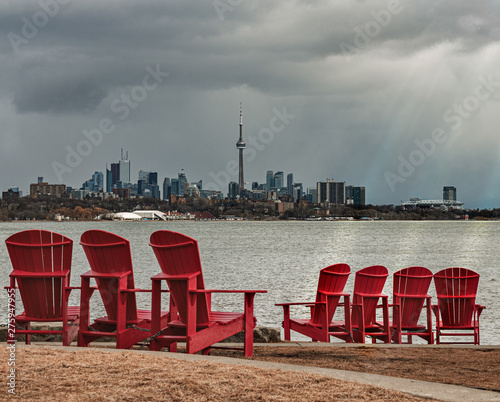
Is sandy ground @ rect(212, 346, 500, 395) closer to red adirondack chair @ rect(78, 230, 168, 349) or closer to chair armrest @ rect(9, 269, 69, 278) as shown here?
red adirondack chair @ rect(78, 230, 168, 349)

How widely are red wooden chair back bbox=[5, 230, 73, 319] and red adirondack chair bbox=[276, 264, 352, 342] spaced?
3.44 m

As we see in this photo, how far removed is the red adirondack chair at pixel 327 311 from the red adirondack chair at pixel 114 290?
286 centimetres

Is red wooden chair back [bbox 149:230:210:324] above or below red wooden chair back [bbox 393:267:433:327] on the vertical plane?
above

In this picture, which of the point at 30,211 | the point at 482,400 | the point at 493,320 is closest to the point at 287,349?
the point at 482,400

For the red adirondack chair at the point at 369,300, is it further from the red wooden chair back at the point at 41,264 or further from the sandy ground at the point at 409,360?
the red wooden chair back at the point at 41,264

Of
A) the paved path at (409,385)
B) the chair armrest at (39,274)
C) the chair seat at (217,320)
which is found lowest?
the paved path at (409,385)

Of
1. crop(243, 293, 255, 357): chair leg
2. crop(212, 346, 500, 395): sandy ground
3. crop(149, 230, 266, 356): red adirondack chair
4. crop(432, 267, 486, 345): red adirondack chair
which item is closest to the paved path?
crop(212, 346, 500, 395): sandy ground

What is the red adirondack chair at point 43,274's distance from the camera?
746 centimetres

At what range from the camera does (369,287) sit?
10.3m

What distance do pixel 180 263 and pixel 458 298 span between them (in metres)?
5.96

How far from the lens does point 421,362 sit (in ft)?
23.7

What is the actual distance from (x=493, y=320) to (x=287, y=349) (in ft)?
46.5

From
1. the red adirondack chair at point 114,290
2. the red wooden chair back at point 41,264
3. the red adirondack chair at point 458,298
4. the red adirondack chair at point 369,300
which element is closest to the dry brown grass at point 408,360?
the red adirondack chair at point 114,290

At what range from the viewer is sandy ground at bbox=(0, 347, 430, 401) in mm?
4777
